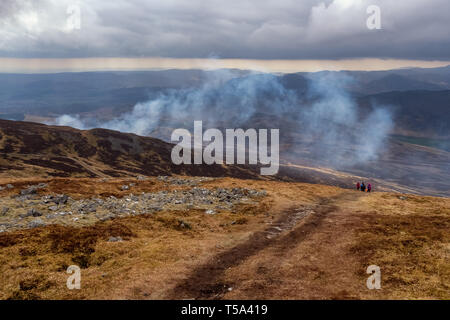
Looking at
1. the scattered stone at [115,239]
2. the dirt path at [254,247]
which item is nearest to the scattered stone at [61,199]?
the scattered stone at [115,239]

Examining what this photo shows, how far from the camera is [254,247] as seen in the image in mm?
25656

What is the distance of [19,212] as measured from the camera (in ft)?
109

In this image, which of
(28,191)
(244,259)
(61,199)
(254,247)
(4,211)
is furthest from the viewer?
(28,191)

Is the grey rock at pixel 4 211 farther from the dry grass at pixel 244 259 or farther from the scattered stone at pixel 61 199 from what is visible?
the dry grass at pixel 244 259

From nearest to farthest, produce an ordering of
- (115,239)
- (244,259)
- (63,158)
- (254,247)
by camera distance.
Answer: (244,259) < (254,247) < (115,239) < (63,158)

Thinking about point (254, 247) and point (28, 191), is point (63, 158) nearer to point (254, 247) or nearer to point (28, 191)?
point (28, 191)

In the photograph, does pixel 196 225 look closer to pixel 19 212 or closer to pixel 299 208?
pixel 299 208

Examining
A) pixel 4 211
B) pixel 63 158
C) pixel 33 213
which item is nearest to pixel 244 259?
pixel 33 213

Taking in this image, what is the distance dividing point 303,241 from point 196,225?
11.4m

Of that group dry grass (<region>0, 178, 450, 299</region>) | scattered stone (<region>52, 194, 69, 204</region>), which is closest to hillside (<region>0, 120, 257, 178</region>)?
scattered stone (<region>52, 194, 69, 204</region>)

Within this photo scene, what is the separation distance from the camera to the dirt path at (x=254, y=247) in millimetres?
18391

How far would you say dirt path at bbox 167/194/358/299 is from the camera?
18391mm

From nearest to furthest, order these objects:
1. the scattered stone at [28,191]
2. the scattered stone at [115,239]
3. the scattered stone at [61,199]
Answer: the scattered stone at [115,239]
the scattered stone at [61,199]
the scattered stone at [28,191]
